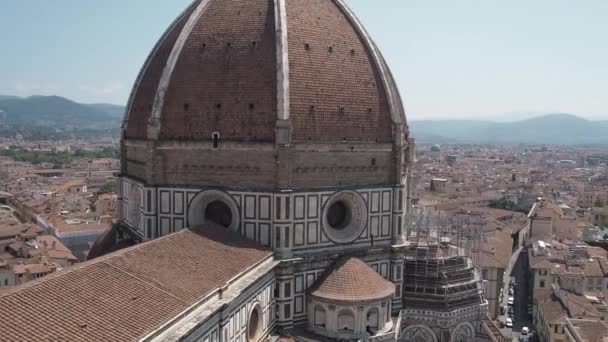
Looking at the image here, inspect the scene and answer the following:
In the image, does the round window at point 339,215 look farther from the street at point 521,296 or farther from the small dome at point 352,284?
the street at point 521,296

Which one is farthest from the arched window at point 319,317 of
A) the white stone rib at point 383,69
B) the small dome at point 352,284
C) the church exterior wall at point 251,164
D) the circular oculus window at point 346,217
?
the white stone rib at point 383,69

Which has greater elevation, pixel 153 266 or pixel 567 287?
pixel 153 266

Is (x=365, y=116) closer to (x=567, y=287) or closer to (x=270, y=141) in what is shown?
(x=270, y=141)

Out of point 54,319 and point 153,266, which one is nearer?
point 54,319

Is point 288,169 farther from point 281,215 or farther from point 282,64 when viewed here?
point 282,64

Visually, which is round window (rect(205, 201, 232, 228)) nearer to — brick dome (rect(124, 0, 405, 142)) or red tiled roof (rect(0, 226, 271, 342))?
brick dome (rect(124, 0, 405, 142))

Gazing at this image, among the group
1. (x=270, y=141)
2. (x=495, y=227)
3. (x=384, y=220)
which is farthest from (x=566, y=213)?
(x=270, y=141)
